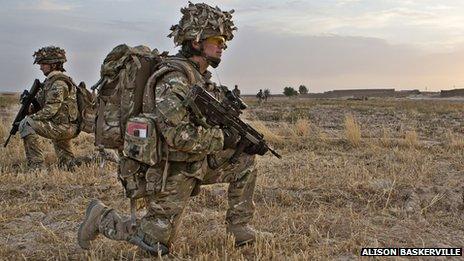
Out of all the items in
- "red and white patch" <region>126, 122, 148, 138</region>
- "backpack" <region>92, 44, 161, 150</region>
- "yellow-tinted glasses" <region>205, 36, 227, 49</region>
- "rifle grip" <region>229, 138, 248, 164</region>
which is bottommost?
"rifle grip" <region>229, 138, 248, 164</region>

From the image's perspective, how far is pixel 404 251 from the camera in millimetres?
4316

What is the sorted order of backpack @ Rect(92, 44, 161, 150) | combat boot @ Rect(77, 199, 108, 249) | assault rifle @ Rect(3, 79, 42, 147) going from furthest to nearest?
assault rifle @ Rect(3, 79, 42, 147) < combat boot @ Rect(77, 199, 108, 249) < backpack @ Rect(92, 44, 161, 150)

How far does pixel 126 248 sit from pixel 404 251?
2.29 meters

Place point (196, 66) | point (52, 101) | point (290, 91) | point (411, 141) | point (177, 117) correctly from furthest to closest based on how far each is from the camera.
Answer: point (290, 91)
point (411, 141)
point (52, 101)
point (196, 66)
point (177, 117)

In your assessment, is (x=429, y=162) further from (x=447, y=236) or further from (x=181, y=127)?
(x=181, y=127)

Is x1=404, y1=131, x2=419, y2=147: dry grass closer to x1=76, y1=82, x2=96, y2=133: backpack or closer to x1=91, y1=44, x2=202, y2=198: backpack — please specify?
x1=76, y1=82, x2=96, y2=133: backpack

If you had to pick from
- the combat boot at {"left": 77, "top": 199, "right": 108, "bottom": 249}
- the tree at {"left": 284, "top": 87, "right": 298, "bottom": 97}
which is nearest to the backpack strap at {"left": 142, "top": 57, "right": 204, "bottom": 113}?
the combat boot at {"left": 77, "top": 199, "right": 108, "bottom": 249}

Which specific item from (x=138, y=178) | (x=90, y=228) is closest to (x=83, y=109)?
(x=90, y=228)

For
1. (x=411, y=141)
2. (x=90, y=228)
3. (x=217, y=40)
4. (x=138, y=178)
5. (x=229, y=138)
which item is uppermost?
(x=217, y=40)

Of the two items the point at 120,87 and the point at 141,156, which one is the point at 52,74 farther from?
the point at 141,156

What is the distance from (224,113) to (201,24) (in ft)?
2.35

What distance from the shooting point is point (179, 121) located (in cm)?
385

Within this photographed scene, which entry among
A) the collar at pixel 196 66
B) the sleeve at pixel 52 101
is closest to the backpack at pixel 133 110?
the collar at pixel 196 66

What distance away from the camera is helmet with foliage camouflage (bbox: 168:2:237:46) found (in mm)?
4113
